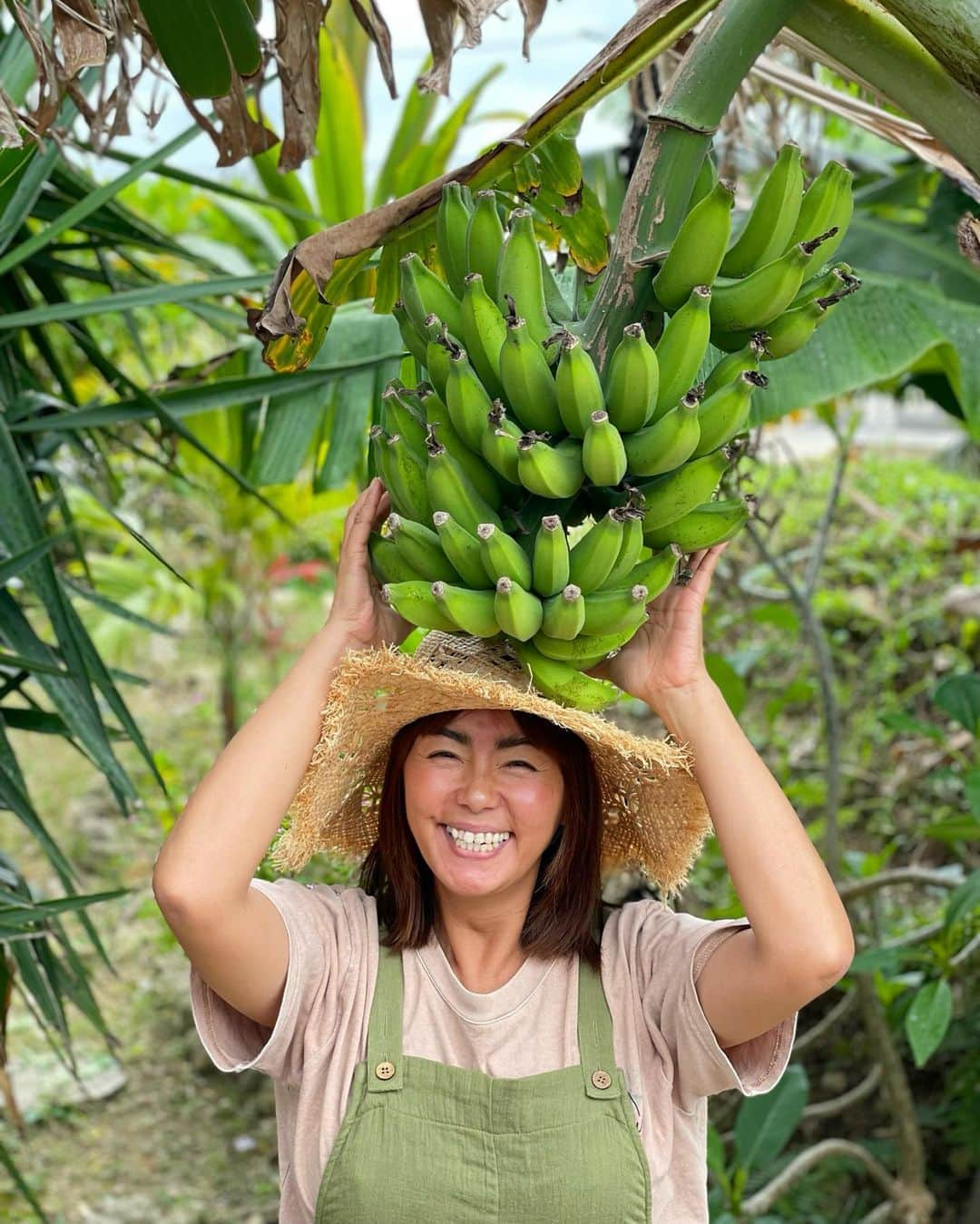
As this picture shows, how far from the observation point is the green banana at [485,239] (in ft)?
3.93

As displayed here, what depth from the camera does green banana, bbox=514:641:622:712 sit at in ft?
3.89

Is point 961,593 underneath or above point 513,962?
above

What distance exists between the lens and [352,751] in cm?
142

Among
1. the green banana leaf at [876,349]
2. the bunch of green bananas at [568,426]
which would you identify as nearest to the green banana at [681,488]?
the bunch of green bananas at [568,426]

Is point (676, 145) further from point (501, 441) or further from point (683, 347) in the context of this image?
point (501, 441)

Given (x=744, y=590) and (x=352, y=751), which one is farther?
(x=744, y=590)

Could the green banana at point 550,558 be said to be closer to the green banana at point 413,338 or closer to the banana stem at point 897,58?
the green banana at point 413,338

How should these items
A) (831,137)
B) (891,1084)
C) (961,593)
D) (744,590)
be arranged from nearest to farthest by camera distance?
(891,1084)
(744,590)
(961,593)
(831,137)

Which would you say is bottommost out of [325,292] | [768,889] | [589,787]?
[768,889]

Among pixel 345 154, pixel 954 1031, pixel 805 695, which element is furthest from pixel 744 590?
pixel 345 154

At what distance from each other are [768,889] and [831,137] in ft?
13.1

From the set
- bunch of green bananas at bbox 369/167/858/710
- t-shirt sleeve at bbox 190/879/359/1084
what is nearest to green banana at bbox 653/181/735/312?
bunch of green bananas at bbox 369/167/858/710

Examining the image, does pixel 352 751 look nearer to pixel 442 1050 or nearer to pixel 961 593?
pixel 442 1050

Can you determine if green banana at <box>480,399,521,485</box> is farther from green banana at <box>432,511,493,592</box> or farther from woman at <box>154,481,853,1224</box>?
woman at <box>154,481,853,1224</box>
